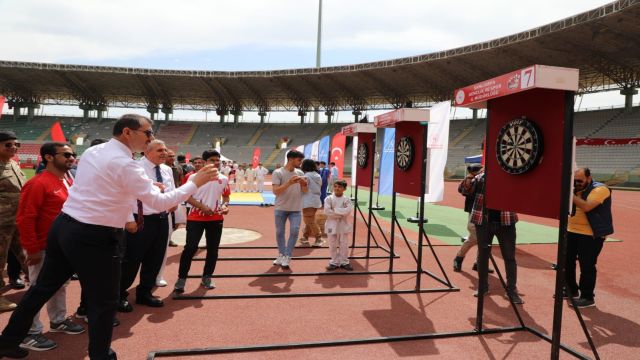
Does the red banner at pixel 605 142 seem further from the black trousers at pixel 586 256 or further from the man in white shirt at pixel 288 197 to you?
the man in white shirt at pixel 288 197

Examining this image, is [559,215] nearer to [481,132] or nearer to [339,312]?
[339,312]

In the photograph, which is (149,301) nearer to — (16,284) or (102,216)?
(16,284)

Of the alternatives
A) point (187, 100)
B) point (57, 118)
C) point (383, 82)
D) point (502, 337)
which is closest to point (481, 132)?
point (383, 82)

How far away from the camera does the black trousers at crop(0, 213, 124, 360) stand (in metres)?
2.65

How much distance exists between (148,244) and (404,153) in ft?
11.9

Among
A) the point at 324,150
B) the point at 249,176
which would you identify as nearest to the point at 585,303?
the point at 324,150

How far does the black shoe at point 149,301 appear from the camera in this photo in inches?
172

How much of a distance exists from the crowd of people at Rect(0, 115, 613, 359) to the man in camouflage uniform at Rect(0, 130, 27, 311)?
0.01 m

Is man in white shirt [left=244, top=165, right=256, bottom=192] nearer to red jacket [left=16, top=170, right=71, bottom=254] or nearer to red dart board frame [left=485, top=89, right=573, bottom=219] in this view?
red jacket [left=16, top=170, right=71, bottom=254]

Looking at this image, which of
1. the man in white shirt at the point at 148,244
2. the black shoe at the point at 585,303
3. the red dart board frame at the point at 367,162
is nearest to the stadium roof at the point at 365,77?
the red dart board frame at the point at 367,162

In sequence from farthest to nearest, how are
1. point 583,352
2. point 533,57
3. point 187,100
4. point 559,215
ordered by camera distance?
point 187,100 < point 533,57 < point 583,352 < point 559,215

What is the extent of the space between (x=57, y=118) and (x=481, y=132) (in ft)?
179

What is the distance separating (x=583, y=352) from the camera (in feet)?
11.8

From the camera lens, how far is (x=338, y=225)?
619 cm
